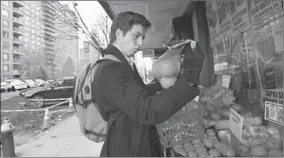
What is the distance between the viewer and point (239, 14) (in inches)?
87.9

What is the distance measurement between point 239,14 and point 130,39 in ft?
5.96

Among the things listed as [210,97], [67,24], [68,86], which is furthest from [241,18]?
[68,86]

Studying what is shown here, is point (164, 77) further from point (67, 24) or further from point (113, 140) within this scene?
point (67, 24)

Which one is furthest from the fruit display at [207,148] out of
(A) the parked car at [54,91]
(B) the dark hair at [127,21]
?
(A) the parked car at [54,91]

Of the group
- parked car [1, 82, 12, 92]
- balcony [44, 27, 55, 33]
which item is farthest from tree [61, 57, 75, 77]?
parked car [1, 82, 12, 92]

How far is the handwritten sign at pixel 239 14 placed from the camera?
2.09 m

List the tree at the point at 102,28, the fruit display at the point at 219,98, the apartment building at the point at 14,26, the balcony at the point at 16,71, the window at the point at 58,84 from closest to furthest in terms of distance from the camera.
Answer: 1. the fruit display at the point at 219,98
2. the apartment building at the point at 14,26
3. the balcony at the point at 16,71
4. the tree at the point at 102,28
5. the window at the point at 58,84

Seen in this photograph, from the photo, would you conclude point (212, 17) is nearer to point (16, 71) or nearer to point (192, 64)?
point (192, 64)

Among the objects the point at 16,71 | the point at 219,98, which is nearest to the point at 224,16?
the point at 219,98

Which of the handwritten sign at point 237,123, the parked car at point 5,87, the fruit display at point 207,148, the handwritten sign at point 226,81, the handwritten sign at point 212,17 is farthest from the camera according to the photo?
the parked car at point 5,87

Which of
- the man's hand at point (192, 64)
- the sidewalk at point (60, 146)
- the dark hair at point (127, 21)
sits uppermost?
the dark hair at point (127, 21)

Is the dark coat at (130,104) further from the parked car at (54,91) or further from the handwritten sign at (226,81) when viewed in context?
the parked car at (54,91)

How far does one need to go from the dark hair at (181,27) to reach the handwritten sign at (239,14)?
134 centimetres

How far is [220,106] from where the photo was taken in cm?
189
